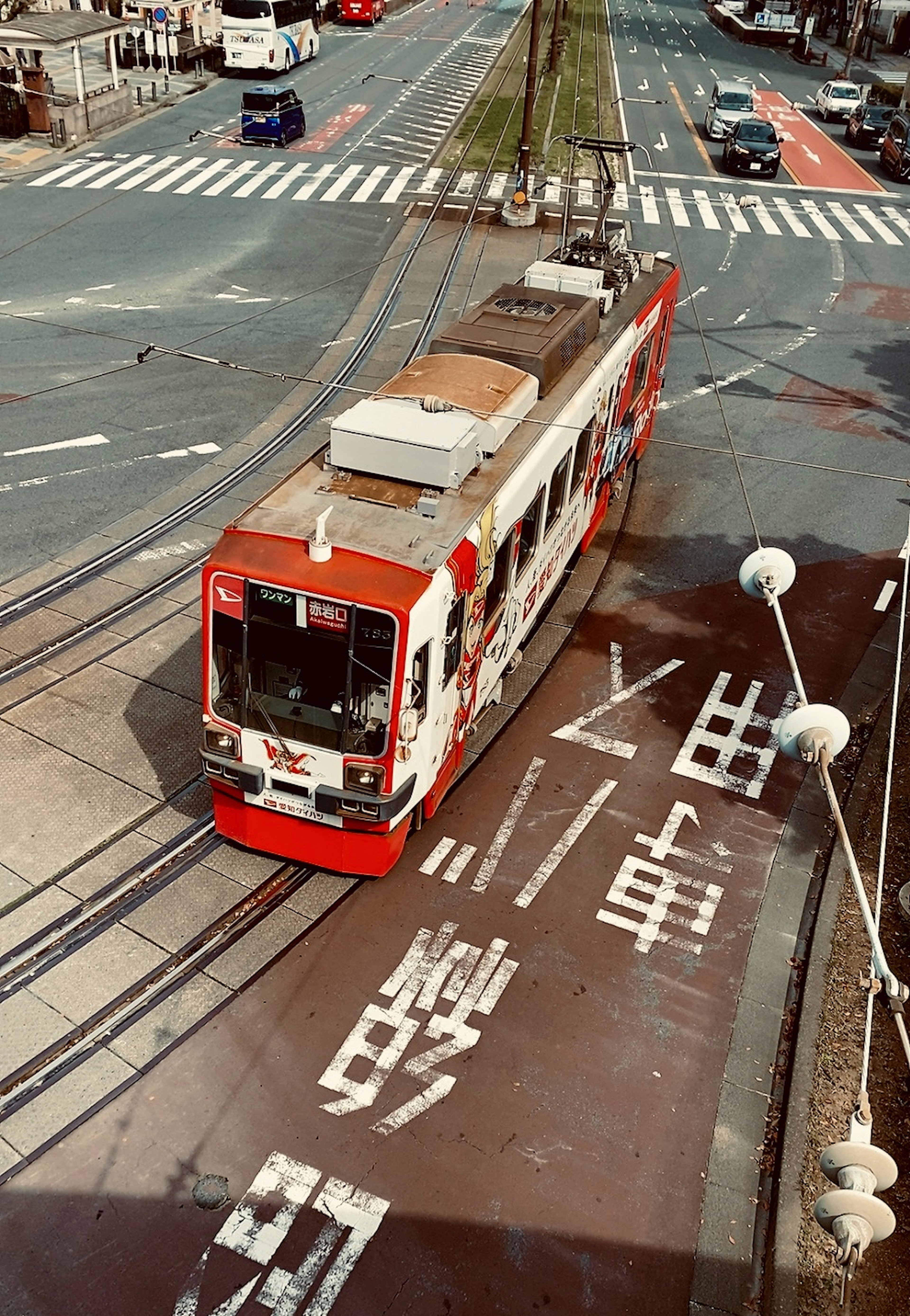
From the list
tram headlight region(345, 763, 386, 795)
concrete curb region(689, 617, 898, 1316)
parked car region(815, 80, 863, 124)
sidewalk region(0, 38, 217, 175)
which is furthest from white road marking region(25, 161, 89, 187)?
parked car region(815, 80, 863, 124)

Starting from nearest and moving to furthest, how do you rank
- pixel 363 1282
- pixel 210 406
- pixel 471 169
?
1. pixel 363 1282
2. pixel 210 406
3. pixel 471 169

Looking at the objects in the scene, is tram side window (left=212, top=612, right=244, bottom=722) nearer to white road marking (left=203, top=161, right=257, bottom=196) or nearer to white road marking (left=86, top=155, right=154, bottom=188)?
white road marking (left=203, top=161, right=257, bottom=196)

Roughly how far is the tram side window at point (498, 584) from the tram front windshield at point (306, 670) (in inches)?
83.9

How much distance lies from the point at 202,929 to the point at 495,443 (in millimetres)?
5740

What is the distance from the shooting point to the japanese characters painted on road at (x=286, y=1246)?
7605 millimetres

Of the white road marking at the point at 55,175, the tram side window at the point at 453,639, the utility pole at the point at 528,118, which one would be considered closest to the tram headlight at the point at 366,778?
the tram side window at the point at 453,639

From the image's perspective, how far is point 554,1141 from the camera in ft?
29.0

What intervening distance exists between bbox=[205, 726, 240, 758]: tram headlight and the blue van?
37.9 meters

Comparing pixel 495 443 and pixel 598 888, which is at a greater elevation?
pixel 495 443

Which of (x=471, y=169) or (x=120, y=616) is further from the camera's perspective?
(x=471, y=169)

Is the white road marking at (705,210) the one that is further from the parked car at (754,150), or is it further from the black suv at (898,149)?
the black suv at (898,149)

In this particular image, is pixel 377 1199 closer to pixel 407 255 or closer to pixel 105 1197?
pixel 105 1197

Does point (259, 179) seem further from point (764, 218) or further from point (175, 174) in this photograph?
point (764, 218)

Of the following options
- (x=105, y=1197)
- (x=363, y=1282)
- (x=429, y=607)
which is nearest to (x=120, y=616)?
(x=429, y=607)
